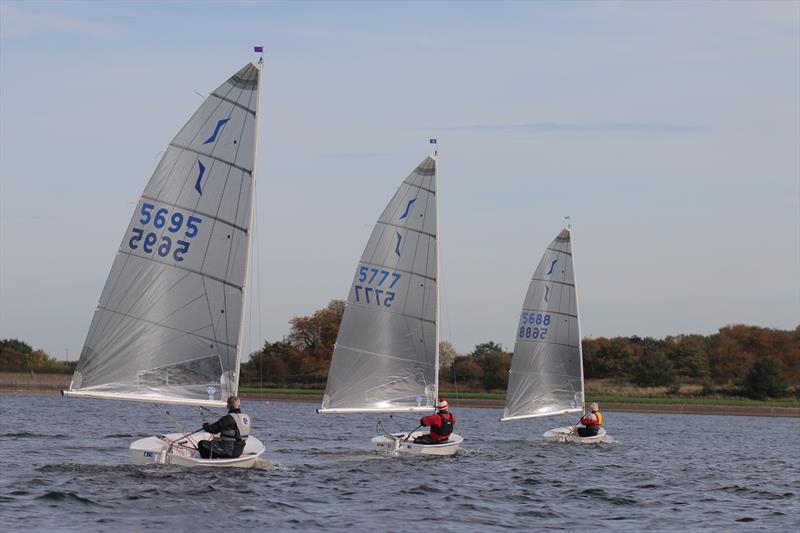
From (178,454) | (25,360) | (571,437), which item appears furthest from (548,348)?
(25,360)

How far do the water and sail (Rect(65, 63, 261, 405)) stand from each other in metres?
2.35

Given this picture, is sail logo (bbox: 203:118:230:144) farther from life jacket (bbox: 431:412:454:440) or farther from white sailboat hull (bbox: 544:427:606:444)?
white sailboat hull (bbox: 544:427:606:444)

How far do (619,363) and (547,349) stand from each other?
6371 centimetres

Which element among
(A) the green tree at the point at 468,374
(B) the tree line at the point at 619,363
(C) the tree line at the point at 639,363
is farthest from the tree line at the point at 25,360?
(A) the green tree at the point at 468,374

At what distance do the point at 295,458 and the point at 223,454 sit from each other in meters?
8.28

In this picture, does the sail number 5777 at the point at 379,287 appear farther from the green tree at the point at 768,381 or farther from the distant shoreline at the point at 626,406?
the green tree at the point at 768,381

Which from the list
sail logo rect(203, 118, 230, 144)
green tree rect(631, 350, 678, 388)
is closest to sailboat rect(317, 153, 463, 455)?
sail logo rect(203, 118, 230, 144)

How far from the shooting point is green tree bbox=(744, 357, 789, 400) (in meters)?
98.0

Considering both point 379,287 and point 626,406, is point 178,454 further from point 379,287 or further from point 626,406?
point 626,406

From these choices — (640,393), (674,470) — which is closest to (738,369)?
(640,393)

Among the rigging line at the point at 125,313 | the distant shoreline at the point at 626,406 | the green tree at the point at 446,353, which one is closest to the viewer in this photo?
the rigging line at the point at 125,313

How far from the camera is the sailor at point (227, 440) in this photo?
2634 cm

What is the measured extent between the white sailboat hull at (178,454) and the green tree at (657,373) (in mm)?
81444

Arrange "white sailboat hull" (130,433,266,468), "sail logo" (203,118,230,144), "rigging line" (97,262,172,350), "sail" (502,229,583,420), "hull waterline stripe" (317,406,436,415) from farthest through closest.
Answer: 1. "sail" (502,229,583,420)
2. "hull waterline stripe" (317,406,436,415)
3. "sail logo" (203,118,230,144)
4. "rigging line" (97,262,172,350)
5. "white sailboat hull" (130,433,266,468)
